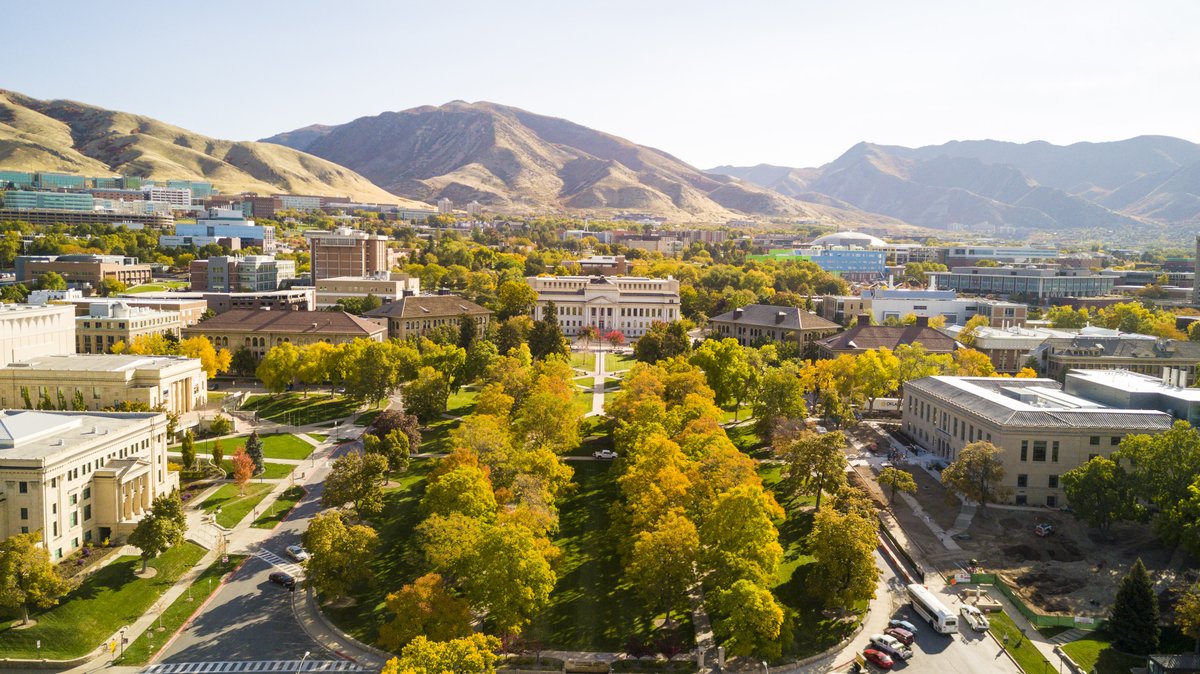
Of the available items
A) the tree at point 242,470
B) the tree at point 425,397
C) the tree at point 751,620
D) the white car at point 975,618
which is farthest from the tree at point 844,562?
the tree at point 425,397

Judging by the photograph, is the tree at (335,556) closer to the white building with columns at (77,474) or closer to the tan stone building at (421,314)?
the white building with columns at (77,474)

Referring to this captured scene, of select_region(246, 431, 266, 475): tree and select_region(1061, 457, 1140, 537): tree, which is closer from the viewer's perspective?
select_region(1061, 457, 1140, 537): tree

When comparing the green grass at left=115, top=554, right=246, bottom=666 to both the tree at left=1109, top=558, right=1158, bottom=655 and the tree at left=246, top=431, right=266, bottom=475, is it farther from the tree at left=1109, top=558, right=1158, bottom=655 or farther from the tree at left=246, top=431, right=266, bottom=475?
the tree at left=1109, top=558, right=1158, bottom=655

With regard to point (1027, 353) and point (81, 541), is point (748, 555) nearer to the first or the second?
point (81, 541)

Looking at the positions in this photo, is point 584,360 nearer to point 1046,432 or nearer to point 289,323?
point 289,323

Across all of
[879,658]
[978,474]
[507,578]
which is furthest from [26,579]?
[978,474]

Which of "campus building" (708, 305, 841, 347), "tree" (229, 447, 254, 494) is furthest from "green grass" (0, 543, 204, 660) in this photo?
"campus building" (708, 305, 841, 347)

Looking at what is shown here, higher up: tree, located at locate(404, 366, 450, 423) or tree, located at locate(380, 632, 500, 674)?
tree, located at locate(404, 366, 450, 423)
